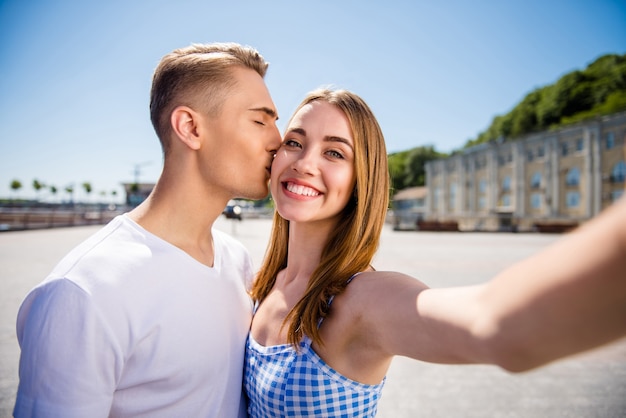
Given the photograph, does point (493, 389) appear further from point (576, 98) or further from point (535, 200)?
point (576, 98)

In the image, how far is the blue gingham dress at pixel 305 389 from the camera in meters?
1.72

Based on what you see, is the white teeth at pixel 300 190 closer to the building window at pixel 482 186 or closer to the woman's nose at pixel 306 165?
the woman's nose at pixel 306 165

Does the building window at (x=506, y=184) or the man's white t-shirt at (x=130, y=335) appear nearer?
the man's white t-shirt at (x=130, y=335)

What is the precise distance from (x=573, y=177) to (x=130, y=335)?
2304 inches

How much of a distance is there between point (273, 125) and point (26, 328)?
164 centimetres

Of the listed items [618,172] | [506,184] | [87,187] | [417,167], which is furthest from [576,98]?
[87,187]

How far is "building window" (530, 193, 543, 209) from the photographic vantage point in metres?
51.9

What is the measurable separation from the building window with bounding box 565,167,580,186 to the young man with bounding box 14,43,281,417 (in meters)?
57.1

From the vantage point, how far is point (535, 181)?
52.8 metres

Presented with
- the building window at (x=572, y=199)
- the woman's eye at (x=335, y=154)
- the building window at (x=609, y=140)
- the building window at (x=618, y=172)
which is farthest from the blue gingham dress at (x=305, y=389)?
the building window at (x=572, y=199)

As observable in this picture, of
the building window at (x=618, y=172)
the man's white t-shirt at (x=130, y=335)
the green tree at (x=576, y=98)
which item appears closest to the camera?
the man's white t-shirt at (x=130, y=335)

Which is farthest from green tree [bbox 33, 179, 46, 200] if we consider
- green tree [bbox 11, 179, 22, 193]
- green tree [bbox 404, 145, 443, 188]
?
green tree [bbox 404, 145, 443, 188]

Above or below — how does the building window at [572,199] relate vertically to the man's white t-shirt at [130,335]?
above

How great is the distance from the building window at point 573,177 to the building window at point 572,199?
1.38 m
